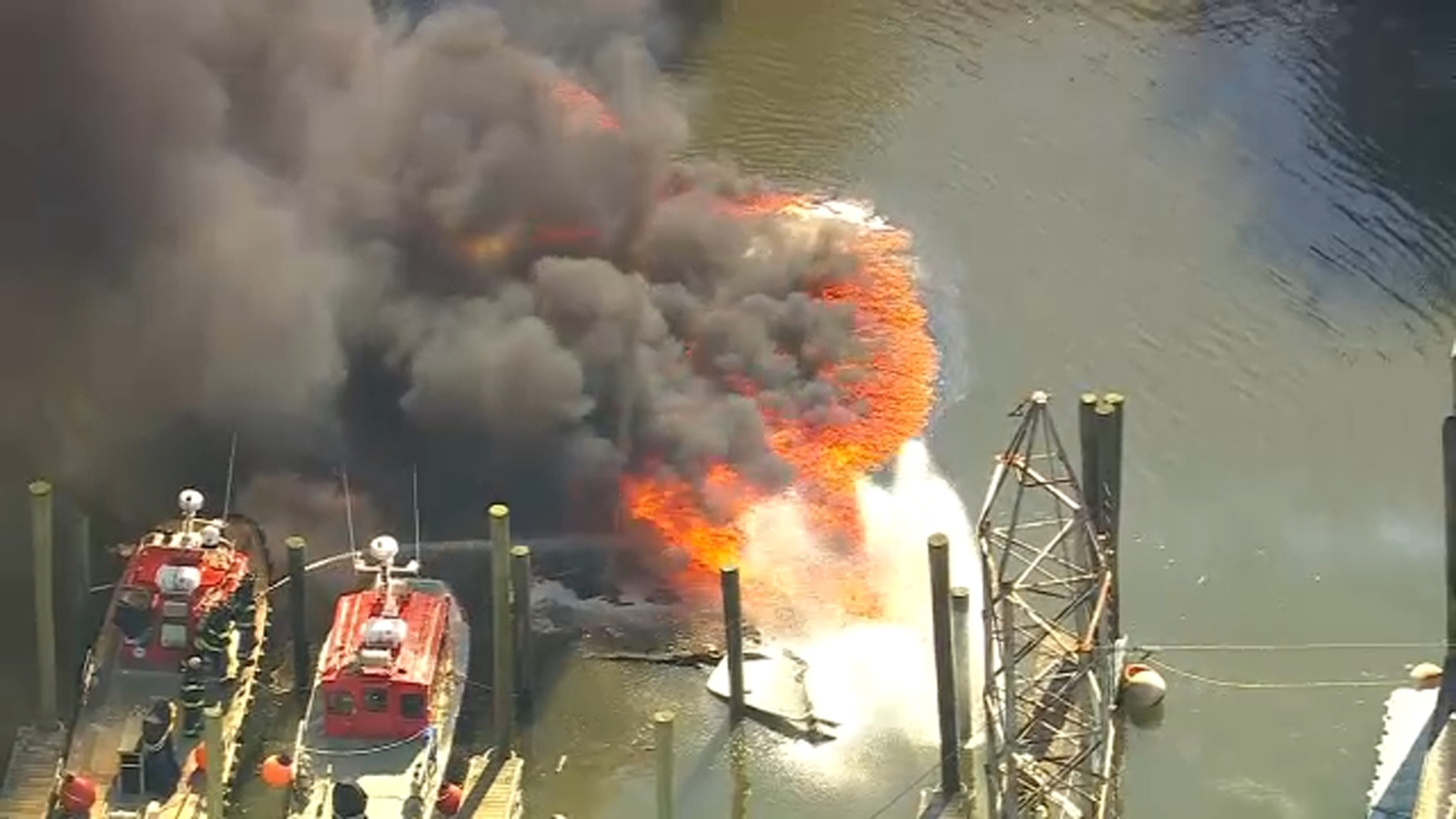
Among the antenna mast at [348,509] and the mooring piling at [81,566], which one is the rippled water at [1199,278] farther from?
the mooring piling at [81,566]

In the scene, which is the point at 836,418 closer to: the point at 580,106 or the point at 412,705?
the point at 580,106

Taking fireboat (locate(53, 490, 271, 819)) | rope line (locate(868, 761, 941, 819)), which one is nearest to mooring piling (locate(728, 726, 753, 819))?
rope line (locate(868, 761, 941, 819))

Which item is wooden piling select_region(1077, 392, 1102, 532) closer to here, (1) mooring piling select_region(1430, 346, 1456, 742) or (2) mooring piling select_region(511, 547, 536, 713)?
(1) mooring piling select_region(1430, 346, 1456, 742)

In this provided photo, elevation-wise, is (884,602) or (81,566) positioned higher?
(81,566)

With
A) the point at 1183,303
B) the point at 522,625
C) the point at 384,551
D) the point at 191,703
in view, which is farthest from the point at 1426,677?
the point at 191,703

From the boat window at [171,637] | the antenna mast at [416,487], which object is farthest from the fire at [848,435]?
the boat window at [171,637]

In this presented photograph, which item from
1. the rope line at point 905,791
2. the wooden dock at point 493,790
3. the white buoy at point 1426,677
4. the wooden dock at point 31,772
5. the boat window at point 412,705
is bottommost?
the rope line at point 905,791
